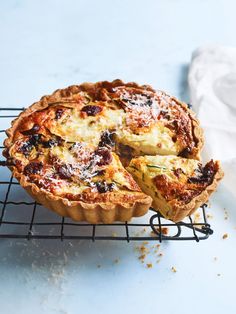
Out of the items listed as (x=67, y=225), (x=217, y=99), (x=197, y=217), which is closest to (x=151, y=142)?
(x=197, y=217)

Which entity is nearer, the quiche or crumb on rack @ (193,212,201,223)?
the quiche

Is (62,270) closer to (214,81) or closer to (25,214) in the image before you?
(25,214)

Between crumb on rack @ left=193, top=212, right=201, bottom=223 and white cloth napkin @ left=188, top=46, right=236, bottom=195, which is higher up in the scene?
white cloth napkin @ left=188, top=46, right=236, bottom=195

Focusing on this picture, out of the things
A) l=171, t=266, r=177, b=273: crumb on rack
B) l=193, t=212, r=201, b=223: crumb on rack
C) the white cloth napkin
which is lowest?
l=171, t=266, r=177, b=273: crumb on rack

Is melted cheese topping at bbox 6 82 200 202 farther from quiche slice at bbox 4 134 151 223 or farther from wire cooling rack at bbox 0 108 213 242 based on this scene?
wire cooling rack at bbox 0 108 213 242

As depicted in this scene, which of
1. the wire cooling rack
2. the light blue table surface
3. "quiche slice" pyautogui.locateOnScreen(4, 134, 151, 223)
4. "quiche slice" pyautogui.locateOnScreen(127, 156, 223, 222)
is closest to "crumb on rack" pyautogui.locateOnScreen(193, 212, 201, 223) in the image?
the wire cooling rack

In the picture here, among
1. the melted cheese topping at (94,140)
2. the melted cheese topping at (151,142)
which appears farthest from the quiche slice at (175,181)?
the melted cheese topping at (151,142)
